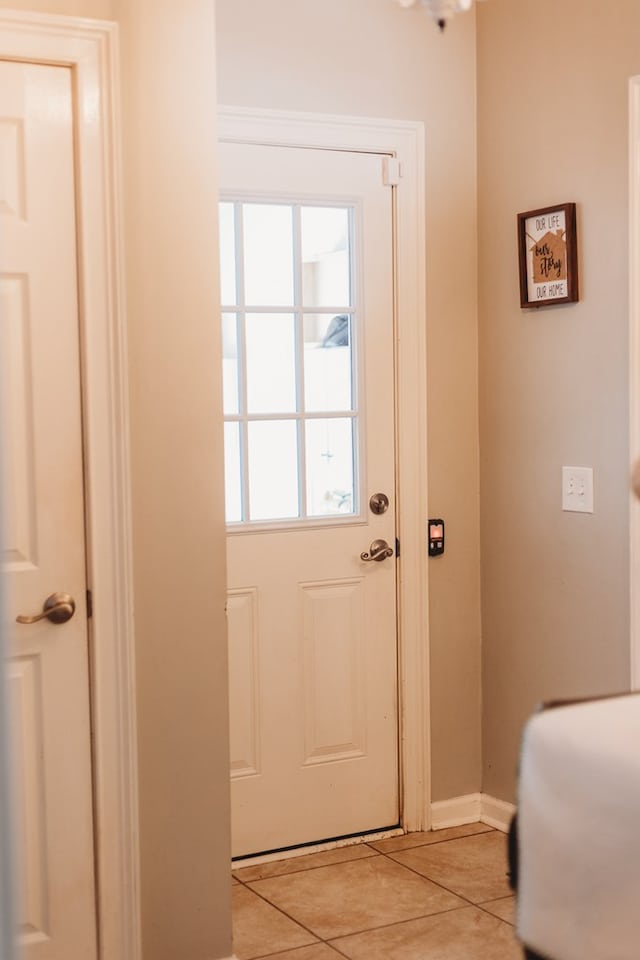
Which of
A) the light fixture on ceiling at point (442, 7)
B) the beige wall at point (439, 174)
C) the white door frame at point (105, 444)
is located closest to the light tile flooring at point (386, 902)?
the beige wall at point (439, 174)

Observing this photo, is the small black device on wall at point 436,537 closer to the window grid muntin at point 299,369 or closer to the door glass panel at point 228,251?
the window grid muntin at point 299,369

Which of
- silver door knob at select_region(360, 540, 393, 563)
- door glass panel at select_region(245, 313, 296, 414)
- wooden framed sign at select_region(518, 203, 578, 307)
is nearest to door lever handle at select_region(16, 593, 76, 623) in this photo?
door glass panel at select_region(245, 313, 296, 414)

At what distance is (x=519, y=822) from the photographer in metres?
1.28

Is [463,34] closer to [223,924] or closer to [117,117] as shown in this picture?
[117,117]

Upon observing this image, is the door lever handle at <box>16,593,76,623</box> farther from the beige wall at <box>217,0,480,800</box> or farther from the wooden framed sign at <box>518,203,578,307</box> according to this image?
the wooden framed sign at <box>518,203,578,307</box>

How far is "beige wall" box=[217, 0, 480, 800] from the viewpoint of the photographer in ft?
10.9

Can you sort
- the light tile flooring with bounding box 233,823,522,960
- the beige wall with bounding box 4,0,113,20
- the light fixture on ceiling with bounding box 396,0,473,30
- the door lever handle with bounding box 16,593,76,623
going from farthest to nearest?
the light tile flooring with bounding box 233,823,522,960
the door lever handle with bounding box 16,593,76,623
the beige wall with bounding box 4,0,113,20
the light fixture on ceiling with bounding box 396,0,473,30

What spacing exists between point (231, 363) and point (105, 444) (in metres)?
1.03

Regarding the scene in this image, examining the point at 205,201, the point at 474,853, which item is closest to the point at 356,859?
the point at 474,853

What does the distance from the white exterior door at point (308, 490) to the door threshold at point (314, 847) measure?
24mm

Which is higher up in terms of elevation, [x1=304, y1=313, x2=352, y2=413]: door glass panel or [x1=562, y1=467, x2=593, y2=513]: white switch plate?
[x1=304, y1=313, x2=352, y2=413]: door glass panel

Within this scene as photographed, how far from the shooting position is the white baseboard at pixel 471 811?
144 inches

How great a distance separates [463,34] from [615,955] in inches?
121

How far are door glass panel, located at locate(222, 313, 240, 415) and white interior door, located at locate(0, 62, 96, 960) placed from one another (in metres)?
1.00
